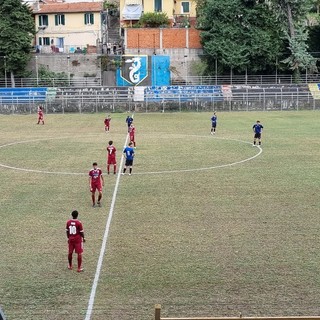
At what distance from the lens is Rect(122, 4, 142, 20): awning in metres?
81.8

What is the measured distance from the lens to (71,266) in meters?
15.4

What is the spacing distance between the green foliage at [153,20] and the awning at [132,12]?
376cm

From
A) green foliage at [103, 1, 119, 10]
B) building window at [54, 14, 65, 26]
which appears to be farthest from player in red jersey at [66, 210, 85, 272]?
green foliage at [103, 1, 119, 10]

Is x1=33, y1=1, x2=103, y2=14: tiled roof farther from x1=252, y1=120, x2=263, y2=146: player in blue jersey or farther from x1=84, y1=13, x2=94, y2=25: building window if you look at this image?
x1=252, y1=120, x2=263, y2=146: player in blue jersey

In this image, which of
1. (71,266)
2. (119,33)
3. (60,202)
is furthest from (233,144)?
(119,33)

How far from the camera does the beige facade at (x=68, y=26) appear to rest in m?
82.1

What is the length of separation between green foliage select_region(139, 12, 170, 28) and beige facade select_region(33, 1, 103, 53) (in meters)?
7.17

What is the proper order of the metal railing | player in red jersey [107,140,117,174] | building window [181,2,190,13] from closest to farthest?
1. player in red jersey [107,140,117,174]
2. the metal railing
3. building window [181,2,190,13]

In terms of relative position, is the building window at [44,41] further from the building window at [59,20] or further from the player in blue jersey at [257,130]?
the player in blue jersey at [257,130]

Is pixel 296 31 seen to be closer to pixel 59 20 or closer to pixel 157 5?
pixel 157 5

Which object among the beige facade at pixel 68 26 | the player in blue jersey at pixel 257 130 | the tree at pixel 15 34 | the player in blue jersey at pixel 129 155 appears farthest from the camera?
the beige facade at pixel 68 26

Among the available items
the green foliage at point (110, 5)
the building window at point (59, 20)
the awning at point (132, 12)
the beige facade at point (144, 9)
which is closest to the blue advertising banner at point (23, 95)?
the building window at point (59, 20)

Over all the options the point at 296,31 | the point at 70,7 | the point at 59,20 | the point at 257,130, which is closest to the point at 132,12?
the point at 70,7

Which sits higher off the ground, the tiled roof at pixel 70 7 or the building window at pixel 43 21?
the tiled roof at pixel 70 7
